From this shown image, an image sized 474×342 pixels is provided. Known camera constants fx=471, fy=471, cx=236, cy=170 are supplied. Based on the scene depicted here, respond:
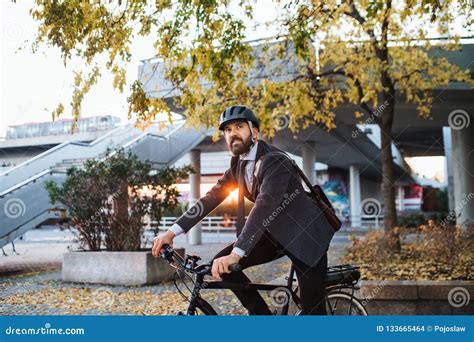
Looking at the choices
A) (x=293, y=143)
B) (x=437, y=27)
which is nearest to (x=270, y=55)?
(x=437, y=27)

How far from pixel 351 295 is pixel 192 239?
11884 millimetres

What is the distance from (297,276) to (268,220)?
39 centimetres

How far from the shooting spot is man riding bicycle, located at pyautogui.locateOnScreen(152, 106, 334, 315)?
255cm

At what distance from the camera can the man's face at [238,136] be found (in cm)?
271

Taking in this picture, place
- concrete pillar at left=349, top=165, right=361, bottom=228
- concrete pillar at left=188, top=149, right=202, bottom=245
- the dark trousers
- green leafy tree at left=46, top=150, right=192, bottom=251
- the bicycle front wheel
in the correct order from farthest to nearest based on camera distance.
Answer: concrete pillar at left=349, top=165, right=361, bottom=228, concrete pillar at left=188, top=149, right=202, bottom=245, green leafy tree at left=46, top=150, right=192, bottom=251, the bicycle front wheel, the dark trousers

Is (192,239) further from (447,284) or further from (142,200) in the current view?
(447,284)

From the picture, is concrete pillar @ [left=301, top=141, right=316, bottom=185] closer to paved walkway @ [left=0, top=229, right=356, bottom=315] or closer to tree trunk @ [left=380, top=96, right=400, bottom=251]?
tree trunk @ [left=380, top=96, right=400, bottom=251]

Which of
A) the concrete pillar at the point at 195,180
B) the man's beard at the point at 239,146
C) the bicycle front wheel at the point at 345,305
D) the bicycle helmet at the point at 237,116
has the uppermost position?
the concrete pillar at the point at 195,180

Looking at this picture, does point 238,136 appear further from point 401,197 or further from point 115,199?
point 401,197

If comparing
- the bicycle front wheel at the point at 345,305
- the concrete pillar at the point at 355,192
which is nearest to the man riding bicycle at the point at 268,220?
the bicycle front wheel at the point at 345,305

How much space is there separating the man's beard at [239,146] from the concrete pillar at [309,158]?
13.9 meters

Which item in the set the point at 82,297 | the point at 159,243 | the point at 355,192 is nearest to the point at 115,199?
the point at 82,297

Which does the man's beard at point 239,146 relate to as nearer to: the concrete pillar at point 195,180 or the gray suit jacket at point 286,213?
the gray suit jacket at point 286,213

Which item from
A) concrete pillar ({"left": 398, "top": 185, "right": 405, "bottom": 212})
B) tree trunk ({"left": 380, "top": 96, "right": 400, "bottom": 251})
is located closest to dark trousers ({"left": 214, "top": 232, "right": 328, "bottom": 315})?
tree trunk ({"left": 380, "top": 96, "right": 400, "bottom": 251})
